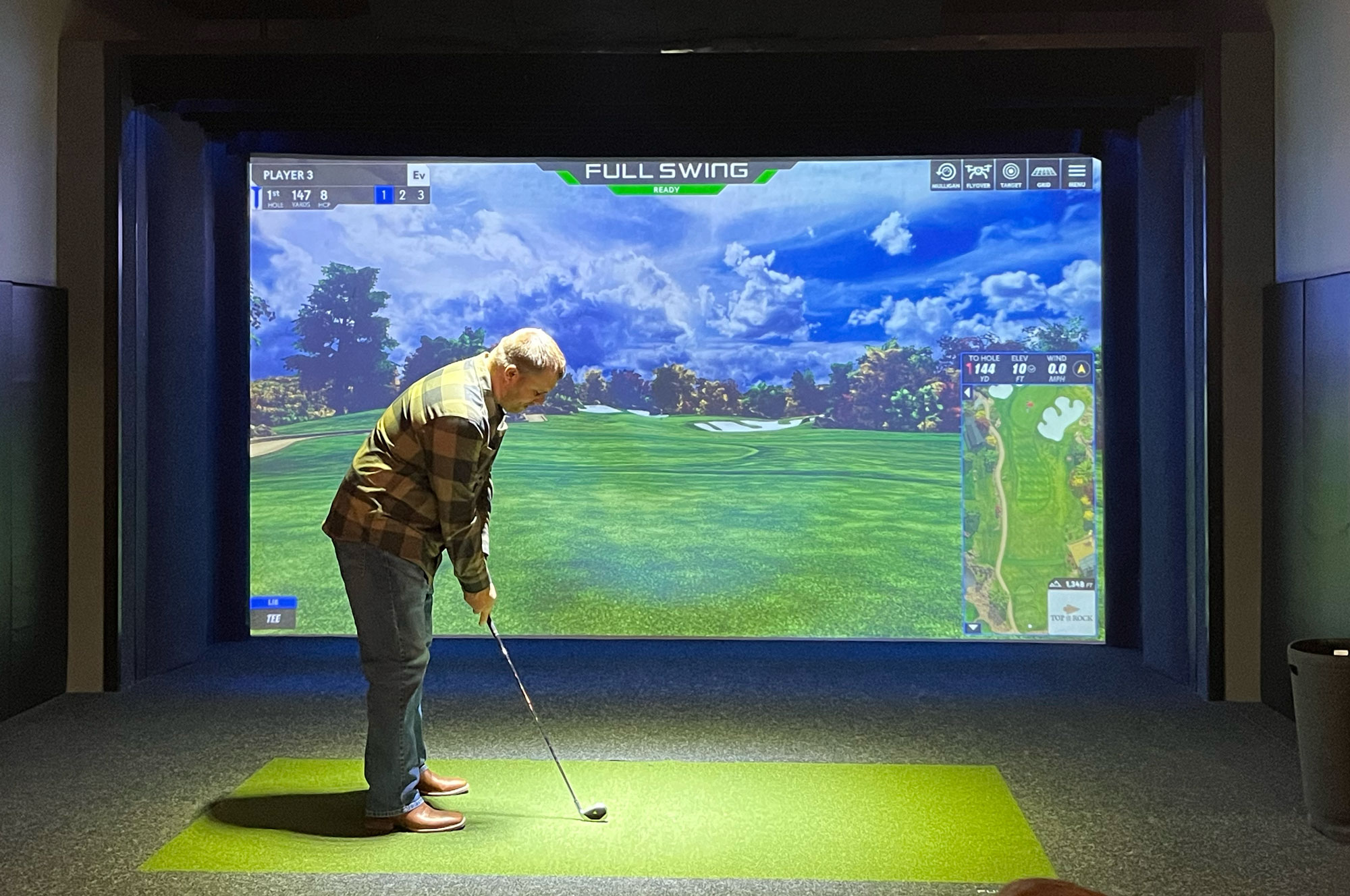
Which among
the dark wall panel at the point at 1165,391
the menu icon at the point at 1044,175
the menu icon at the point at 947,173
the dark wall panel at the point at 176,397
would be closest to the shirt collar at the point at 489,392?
the dark wall panel at the point at 176,397

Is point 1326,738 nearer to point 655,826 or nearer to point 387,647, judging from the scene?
point 655,826

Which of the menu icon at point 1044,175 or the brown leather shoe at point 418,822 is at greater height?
the menu icon at point 1044,175

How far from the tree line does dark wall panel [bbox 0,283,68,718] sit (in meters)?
1.33

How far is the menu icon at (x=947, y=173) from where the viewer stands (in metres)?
5.93

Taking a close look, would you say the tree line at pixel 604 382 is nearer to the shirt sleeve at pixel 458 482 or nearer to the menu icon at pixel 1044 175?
the menu icon at pixel 1044 175

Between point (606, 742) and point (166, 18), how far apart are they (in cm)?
371

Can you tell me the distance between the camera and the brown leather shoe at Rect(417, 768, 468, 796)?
11.6 feet

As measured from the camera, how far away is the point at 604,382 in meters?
6.12

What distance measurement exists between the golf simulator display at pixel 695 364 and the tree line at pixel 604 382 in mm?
12

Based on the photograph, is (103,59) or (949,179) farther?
(949,179)

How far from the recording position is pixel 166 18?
5.51 metres

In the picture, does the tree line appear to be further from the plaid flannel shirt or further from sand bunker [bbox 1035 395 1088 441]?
the plaid flannel shirt

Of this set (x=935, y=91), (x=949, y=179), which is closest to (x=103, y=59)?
(x=935, y=91)

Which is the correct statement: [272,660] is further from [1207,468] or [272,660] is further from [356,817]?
[1207,468]
